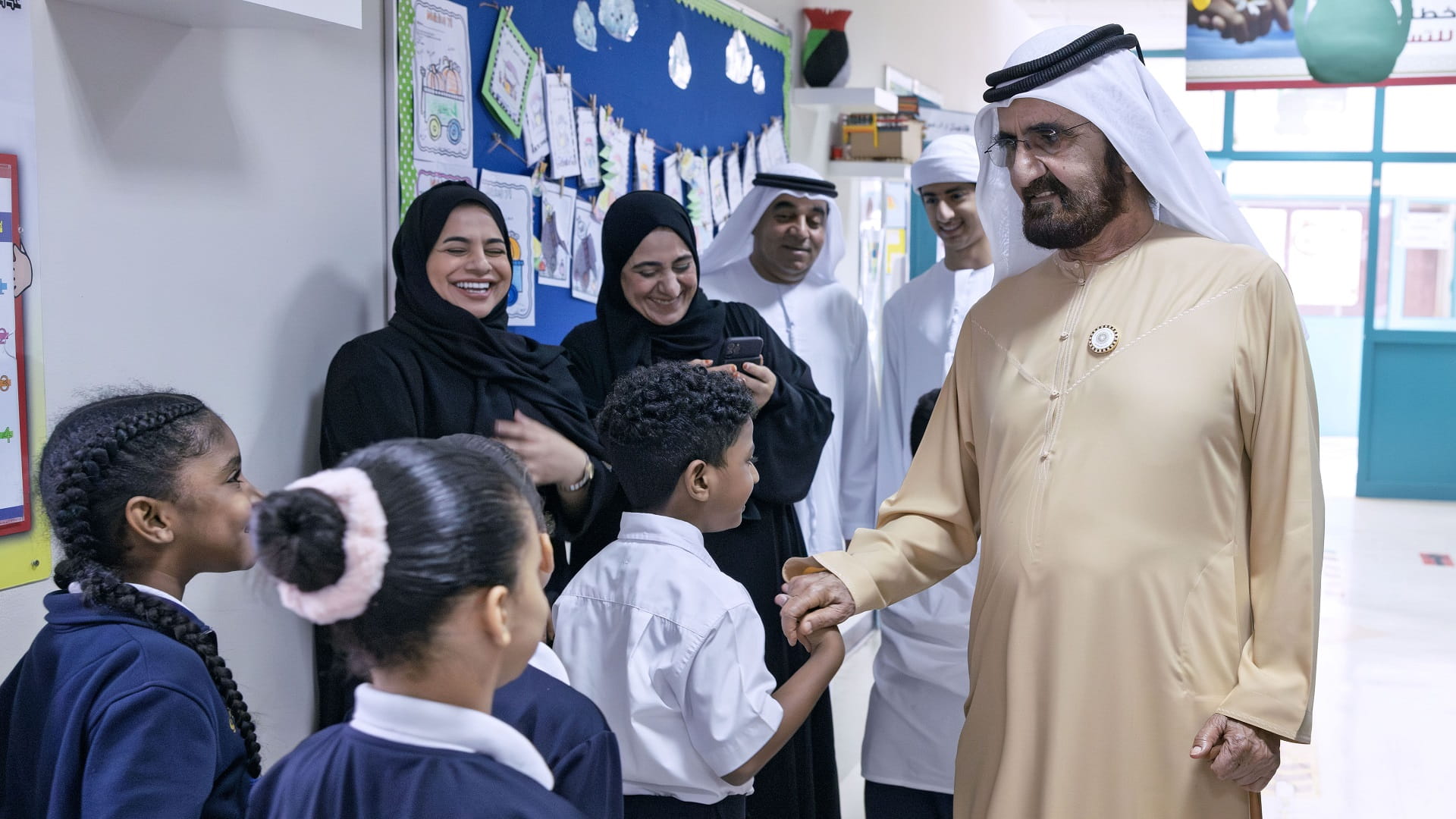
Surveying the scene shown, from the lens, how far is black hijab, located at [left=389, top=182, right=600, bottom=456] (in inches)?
88.0

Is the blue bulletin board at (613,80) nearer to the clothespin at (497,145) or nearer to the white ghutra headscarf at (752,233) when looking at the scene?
the clothespin at (497,145)

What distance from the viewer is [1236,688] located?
5.15 ft

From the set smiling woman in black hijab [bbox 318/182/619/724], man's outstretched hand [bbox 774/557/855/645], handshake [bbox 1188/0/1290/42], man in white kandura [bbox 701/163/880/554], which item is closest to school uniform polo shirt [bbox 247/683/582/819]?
man's outstretched hand [bbox 774/557/855/645]

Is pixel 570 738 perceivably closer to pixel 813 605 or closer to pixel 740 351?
pixel 813 605

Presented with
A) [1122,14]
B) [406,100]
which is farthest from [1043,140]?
[1122,14]

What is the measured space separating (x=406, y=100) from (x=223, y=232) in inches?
23.2

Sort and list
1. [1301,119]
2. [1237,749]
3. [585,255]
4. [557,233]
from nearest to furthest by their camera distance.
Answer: [1237,749]
[557,233]
[585,255]
[1301,119]

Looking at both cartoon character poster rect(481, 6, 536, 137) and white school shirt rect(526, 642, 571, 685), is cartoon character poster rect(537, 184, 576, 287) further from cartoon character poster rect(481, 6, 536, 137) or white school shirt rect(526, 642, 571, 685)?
white school shirt rect(526, 642, 571, 685)

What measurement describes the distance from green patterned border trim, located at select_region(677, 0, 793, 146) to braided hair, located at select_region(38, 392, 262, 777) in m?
2.84

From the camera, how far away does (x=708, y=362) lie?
261cm

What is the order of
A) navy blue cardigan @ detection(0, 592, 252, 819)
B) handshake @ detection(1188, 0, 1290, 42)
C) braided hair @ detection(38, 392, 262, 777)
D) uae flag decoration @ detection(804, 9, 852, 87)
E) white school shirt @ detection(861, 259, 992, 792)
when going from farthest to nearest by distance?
handshake @ detection(1188, 0, 1290, 42)
uae flag decoration @ detection(804, 9, 852, 87)
white school shirt @ detection(861, 259, 992, 792)
braided hair @ detection(38, 392, 262, 777)
navy blue cardigan @ detection(0, 592, 252, 819)

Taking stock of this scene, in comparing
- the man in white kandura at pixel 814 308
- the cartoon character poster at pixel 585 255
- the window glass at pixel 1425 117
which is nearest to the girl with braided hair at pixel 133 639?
the cartoon character poster at pixel 585 255

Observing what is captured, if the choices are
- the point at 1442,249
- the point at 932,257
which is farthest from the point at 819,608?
the point at 1442,249

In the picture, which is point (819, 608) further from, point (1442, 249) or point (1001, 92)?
point (1442, 249)
